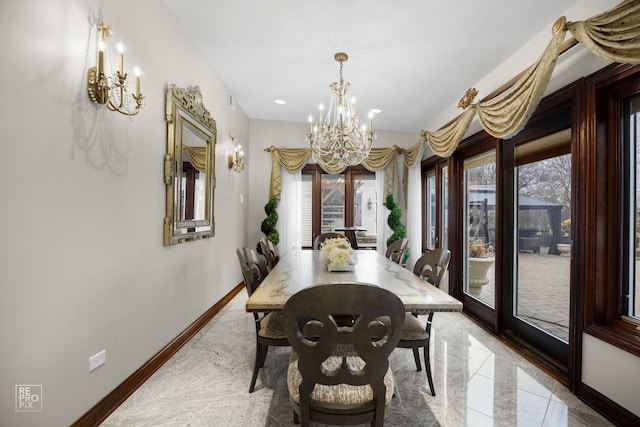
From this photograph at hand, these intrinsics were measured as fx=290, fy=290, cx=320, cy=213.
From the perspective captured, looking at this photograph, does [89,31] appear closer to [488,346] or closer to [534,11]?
[534,11]

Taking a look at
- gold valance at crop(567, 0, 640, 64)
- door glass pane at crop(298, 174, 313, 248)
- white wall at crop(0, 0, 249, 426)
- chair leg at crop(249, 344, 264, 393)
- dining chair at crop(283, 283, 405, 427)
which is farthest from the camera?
door glass pane at crop(298, 174, 313, 248)

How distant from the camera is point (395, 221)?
496 centimetres

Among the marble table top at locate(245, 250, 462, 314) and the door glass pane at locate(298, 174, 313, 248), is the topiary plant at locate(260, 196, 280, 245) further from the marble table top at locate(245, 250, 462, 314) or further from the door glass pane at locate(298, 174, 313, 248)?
the marble table top at locate(245, 250, 462, 314)

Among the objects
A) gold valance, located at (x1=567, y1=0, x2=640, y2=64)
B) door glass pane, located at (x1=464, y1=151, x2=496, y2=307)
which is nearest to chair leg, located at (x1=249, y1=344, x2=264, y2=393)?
door glass pane, located at (x1=464, y1=151, x2=496, y2=307)

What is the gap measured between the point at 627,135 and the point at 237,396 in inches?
118

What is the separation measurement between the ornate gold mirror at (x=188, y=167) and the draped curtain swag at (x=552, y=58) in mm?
2741

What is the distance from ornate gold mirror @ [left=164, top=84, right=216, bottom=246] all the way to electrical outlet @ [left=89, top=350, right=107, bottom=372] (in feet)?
2.90

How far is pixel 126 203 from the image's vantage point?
1914 mm

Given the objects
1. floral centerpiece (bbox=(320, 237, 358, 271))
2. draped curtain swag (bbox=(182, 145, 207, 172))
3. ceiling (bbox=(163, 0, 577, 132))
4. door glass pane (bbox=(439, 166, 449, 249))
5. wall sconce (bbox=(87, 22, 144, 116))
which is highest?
ceiling (bbox=(163, 0, 577, 132))

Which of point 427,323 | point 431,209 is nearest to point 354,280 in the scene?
point 427,323

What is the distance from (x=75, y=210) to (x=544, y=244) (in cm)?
→ 335

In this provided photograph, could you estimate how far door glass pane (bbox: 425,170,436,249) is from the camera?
470cm

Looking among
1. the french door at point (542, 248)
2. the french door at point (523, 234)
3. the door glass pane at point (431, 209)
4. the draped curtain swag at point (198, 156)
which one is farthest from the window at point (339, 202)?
the french door at point (542, 248)

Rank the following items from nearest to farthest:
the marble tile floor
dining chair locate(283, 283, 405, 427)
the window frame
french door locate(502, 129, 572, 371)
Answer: dining chair locate(283, 283, 405, 427) → the marble tile floor → the window frame → french door locate(502, 129, 572, 371)
